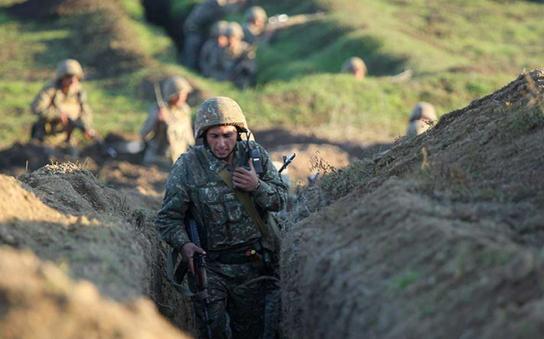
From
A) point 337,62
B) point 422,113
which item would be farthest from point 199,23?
point 422,113

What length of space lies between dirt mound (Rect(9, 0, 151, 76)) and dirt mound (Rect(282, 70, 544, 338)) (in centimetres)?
2138

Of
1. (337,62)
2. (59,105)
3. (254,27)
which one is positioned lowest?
(59,105)

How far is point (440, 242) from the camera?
5895mm

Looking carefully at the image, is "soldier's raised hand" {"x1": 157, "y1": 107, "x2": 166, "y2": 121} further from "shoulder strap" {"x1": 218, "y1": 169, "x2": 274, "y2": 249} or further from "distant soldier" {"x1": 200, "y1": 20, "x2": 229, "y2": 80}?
"distant soldier" {"x1": 200, "y1": 20, "x2": 229, "y2": 80}

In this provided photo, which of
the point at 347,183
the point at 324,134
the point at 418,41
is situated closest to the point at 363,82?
the point at 324,134

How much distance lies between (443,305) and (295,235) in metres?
2.63

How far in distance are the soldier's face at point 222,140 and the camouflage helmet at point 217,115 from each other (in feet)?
0.18

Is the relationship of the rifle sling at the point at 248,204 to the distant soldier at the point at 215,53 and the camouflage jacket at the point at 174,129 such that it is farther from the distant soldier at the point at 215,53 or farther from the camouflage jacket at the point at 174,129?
the distant soldier at the point at 215,53

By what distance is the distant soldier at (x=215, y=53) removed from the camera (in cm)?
2828

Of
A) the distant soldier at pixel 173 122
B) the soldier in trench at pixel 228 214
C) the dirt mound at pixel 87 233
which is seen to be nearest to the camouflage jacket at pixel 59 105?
the distant soldier at pixel 173 122

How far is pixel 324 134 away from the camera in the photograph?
20.2 metres

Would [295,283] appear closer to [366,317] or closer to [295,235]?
[295,235]

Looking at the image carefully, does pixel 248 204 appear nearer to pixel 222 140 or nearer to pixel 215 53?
pixel 222 140

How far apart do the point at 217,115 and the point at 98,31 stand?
85.7 feet
